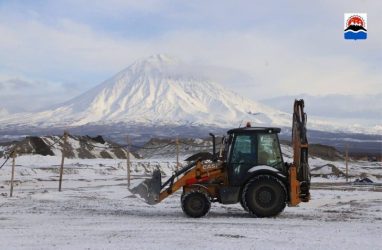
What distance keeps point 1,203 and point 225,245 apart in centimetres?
1213

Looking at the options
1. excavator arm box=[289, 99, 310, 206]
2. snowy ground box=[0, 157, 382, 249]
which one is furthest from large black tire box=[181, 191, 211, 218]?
excavator arm box=[289, 99, 310, 206]

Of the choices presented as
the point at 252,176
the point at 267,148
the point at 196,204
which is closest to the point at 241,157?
the point at 252,176

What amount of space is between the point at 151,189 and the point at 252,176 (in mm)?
3100

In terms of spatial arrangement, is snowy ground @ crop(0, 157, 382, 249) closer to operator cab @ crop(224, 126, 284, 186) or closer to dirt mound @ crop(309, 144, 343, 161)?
operator cab @ crop(224, 126, 284, 186)

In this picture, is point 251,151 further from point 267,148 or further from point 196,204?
point 196,204

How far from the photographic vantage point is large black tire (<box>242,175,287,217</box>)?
15.1 metres

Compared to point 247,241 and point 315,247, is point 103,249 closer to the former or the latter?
point 247,241

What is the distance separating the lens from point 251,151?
15.4 meters

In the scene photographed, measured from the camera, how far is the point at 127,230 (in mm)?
13047

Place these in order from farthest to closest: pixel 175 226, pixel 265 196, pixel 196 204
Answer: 1. pixel 196 204
2. pixel 265 196
3. pixel 175 226

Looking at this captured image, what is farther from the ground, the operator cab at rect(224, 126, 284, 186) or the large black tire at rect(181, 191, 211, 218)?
the operator cab at rect(224, 126, 284, 186)

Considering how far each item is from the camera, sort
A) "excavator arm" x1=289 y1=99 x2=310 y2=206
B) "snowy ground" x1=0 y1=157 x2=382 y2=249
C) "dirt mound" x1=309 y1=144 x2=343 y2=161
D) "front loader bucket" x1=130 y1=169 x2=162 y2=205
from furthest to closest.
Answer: "dirt mound" x1=309 y1=144 x2=343 y2=161, "front loader bucket" x1=130 y1=169 x2=162 y2=205, "excavator arm" x1=289 y1=99 x2=310 y2=206, "snowy ground" x1=0 y1=157 x2=382 y2=249

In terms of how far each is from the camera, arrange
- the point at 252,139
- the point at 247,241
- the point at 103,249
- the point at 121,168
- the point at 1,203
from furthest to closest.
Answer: the point at 121,168 → the point at 1,203 → the point at 252,139 → the point at 247,241 → the point at 103,249

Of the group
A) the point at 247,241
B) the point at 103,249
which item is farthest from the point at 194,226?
the point at 103,249
